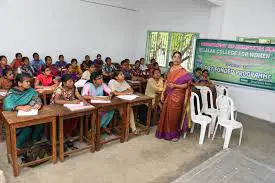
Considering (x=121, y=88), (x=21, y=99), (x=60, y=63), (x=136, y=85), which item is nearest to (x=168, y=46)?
(x=136, y=85)

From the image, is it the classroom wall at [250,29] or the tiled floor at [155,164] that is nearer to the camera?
the tiled floor at [155,164]

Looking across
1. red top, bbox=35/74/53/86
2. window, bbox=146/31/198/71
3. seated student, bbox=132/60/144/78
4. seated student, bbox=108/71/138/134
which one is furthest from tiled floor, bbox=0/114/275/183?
window, bbox=146/31/198/71

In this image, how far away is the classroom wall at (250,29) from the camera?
5125mm

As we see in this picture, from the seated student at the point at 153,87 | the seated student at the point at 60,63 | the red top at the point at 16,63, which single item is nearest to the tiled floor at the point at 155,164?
the seated student at the point at 153,87

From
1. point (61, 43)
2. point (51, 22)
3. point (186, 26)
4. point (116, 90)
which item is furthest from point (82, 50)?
point (116, 90)

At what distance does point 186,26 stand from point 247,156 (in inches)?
170

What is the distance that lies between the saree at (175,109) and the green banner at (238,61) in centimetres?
252

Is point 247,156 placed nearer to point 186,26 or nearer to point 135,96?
point 135,96

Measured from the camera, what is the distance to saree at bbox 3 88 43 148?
268 cm

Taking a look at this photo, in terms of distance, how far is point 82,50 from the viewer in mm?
7078

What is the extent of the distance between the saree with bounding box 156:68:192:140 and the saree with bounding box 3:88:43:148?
73.6 inches

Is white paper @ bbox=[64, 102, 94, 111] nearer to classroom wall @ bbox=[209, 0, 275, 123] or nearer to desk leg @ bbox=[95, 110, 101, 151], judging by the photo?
desk leg @ bbox=[95, 110, 101, 151]

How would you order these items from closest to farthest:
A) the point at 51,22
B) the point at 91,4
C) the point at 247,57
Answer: the point at 247,57
the point at 51,22
the point at 91,4

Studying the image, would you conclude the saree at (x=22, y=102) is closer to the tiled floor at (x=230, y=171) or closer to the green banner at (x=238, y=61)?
the tiled floor at (x=230, y=171)
